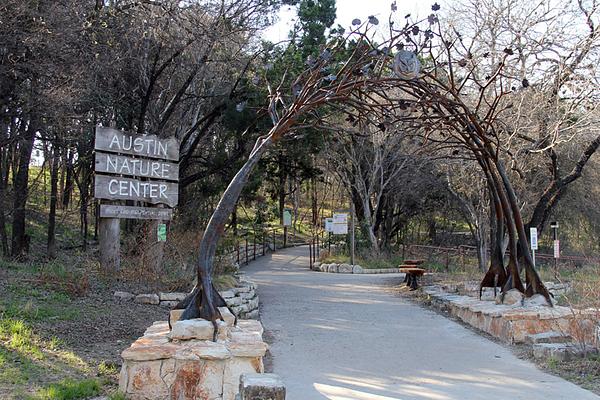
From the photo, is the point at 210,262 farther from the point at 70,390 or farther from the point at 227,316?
the point at 70,390

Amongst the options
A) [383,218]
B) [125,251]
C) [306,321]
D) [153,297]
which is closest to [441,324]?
[306,321]

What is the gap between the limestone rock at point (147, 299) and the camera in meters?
10.6

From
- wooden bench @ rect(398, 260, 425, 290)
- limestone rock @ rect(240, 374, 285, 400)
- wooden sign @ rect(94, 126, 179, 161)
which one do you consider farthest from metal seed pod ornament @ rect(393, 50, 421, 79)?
wooden bench @ rect(398, 260, 425, 290)

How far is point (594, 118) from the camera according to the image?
15789mm

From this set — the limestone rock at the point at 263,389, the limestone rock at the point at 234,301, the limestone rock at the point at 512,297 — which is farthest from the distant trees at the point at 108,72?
the limestone rock at the point at 512,297

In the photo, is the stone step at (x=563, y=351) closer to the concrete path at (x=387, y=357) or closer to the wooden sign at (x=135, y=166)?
the concrete path at (x=387, y=357)

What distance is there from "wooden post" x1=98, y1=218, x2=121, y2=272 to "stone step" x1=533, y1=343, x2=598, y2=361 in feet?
25.7

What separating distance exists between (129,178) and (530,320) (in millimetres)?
7362

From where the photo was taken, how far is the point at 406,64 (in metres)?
7.74

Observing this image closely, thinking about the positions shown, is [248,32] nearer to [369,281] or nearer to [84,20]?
[84,20]

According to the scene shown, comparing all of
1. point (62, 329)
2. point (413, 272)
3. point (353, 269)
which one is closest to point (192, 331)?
point (62, 329)

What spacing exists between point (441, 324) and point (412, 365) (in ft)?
11.7

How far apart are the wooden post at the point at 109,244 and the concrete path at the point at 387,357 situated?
322 cm

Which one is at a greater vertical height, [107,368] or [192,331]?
[192,331]
